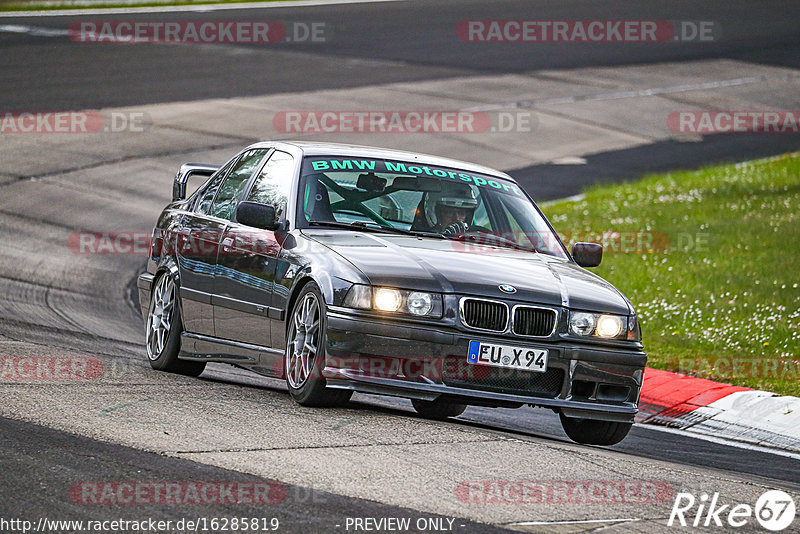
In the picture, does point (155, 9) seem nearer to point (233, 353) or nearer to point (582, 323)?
point (233, 353)

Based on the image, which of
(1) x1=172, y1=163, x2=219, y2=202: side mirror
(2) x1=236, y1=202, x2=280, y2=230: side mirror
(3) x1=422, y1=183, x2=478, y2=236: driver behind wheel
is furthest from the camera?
(1) x1=172, y1=163, x2=219, y2=202: side mirror

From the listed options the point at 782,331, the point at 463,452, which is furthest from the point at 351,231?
the point at 782,331

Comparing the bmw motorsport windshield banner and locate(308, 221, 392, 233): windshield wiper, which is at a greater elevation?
the bmw motorsport windshield banner

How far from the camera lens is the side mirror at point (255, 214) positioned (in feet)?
26.8

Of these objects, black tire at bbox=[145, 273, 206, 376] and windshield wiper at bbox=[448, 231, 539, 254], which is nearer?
windshield wiper at bbox=[448, 231, 539, 254]

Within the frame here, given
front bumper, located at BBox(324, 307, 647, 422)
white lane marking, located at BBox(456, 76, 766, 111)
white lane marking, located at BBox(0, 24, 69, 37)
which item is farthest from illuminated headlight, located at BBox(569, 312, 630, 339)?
white lane marking, located at BBox(0, 24, 69, 37)

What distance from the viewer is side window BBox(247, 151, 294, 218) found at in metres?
8.59

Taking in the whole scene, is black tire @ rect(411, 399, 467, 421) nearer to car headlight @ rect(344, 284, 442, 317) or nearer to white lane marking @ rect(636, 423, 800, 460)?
white lane marking @ rect(636, 423, 800, 460)

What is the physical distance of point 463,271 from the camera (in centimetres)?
755

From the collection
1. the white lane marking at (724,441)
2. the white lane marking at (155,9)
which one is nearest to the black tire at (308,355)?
the white lane marking at (724,441)

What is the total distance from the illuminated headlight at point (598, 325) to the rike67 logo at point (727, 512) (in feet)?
4.92

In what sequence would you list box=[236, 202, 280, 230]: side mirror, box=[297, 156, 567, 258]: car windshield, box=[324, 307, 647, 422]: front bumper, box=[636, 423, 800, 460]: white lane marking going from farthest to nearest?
box=[636, 423, 800, 460]: white lane marking → box=[297, 156, 567, 258]: car windshield → box=[236, 202, 280, 230]: side mirror → box=[324, 307, 647, 422]: front bumper

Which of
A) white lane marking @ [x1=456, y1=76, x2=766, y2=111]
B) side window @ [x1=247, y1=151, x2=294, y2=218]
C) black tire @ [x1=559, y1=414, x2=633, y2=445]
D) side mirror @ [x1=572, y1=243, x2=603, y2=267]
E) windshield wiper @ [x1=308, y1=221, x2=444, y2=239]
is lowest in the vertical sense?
black tire @ [x1=559, y1=414, x2=633, y2=445]

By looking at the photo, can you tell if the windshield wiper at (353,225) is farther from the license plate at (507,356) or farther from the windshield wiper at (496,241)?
the license plate at (507,356)
